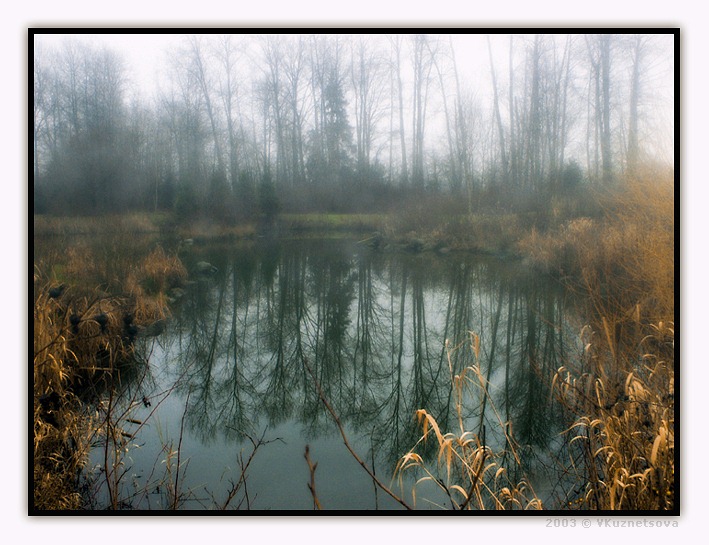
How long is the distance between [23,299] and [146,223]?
→ 3.91 ft

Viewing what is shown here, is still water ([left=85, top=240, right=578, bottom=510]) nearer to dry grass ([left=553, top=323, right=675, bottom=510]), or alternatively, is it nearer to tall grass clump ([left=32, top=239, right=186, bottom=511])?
tall grass clump ([left=32, top=239, right=186, bottom=511])

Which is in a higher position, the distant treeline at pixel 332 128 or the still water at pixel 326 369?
the distant treeline at pixel 332 128

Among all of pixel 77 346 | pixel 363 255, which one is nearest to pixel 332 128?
pixel 363 255

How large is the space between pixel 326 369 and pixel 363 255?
0.82 m

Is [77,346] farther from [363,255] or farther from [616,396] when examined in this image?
[616,396]

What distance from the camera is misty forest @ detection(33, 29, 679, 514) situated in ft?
6.77

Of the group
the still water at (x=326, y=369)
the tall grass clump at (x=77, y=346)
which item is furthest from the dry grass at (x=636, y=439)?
the tall grass clump at (x=77, y=346)

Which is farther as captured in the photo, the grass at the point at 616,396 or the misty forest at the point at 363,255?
the misty forest at the point at 363,255

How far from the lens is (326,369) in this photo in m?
3.40

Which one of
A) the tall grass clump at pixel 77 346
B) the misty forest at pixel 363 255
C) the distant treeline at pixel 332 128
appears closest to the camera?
the tall grass clump at pixel 77 346

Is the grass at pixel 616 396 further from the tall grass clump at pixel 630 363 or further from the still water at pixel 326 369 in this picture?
the still water at pixel 326 369

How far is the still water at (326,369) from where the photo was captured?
217 centimetres

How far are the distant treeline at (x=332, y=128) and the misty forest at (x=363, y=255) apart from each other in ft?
0.05
